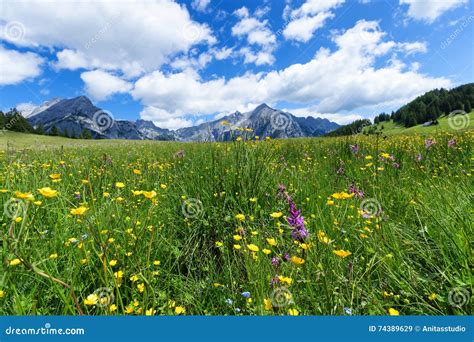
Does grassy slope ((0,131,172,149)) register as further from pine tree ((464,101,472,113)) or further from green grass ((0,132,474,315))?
pine tree ((464,101,472,113))

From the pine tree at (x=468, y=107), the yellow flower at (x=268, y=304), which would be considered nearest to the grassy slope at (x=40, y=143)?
the yellow flower at (x=268, y=304)

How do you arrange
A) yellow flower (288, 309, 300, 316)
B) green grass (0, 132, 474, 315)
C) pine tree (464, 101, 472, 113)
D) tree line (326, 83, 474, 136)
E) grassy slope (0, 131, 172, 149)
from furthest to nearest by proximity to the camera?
pine tree (464, 101, 472, 113) < tree line (326, 83, 474, 136) < grassy slope (0, 131, 172, 149) < green grass (0, 132, 474, 315) < yellow flower (288, 309, 300, 316)

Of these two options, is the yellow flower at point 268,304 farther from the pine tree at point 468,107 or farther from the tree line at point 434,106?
the pine tree at point 468,107

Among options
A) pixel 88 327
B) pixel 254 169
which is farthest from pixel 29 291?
pixel 254 169

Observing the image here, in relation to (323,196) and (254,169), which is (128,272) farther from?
(323,196)

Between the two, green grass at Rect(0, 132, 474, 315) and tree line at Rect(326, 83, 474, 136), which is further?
tree line at Rect(326, 83, 474, 136)


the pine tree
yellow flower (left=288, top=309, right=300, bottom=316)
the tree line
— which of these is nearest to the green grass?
yellow flower (left=288, top=309, right=300, bottom=316)

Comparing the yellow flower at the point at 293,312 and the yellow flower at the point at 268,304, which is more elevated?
the yellow flower at the point at 268,304

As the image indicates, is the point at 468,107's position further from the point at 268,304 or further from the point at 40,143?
the point at 268,304

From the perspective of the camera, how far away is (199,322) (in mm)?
1719

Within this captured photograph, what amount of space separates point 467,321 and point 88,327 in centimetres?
235

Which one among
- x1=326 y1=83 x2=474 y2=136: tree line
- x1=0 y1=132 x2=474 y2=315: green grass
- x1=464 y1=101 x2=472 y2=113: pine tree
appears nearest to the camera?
x1=0 y1=132 x2=474 y2=315: green grass

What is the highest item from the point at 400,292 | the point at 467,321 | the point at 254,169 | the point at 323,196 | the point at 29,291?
the point at 254,169

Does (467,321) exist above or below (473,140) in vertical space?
below
